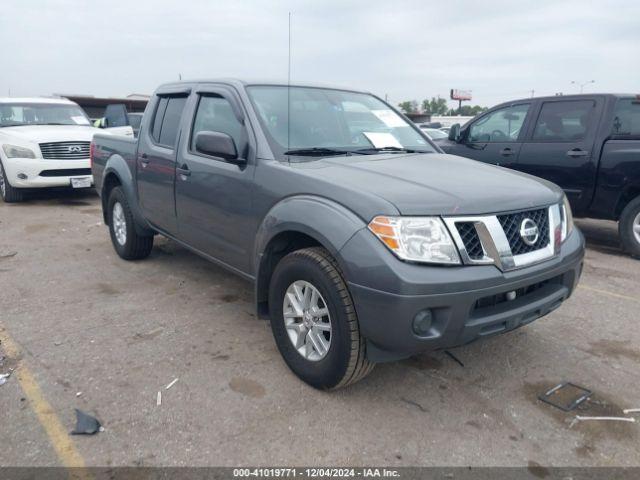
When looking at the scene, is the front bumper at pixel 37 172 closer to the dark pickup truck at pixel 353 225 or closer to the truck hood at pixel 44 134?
the truck hood at pixel 44 134

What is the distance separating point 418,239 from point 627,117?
494cm

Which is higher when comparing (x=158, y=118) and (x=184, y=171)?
(x=158, y=118)

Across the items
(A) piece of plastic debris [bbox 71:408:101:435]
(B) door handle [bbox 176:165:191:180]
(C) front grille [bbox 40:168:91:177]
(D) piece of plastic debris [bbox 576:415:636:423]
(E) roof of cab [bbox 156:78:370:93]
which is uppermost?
(E) roof of cab [bbox 156:78:370:93]

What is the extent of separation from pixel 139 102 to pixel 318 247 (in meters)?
28.0

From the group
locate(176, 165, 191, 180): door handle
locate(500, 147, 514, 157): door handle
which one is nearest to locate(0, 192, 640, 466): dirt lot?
locate(176, 165, 191, 180): door handle

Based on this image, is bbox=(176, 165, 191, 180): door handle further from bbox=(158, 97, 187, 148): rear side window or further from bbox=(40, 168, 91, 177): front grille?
bbox=(40, 168, 91, 177): front grille

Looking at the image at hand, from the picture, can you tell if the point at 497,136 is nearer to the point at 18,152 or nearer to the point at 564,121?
the point at 564,121

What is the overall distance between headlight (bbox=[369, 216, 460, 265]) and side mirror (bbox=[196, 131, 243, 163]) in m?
1.24

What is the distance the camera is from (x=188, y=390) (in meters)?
3.01

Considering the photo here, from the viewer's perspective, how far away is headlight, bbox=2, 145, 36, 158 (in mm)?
8414

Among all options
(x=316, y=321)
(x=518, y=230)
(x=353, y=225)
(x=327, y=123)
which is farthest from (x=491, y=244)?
(x=327, y=123)

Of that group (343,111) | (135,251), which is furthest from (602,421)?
(135,251)

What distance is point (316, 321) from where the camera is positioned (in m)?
2.92

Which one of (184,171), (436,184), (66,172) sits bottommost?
(66,172)
